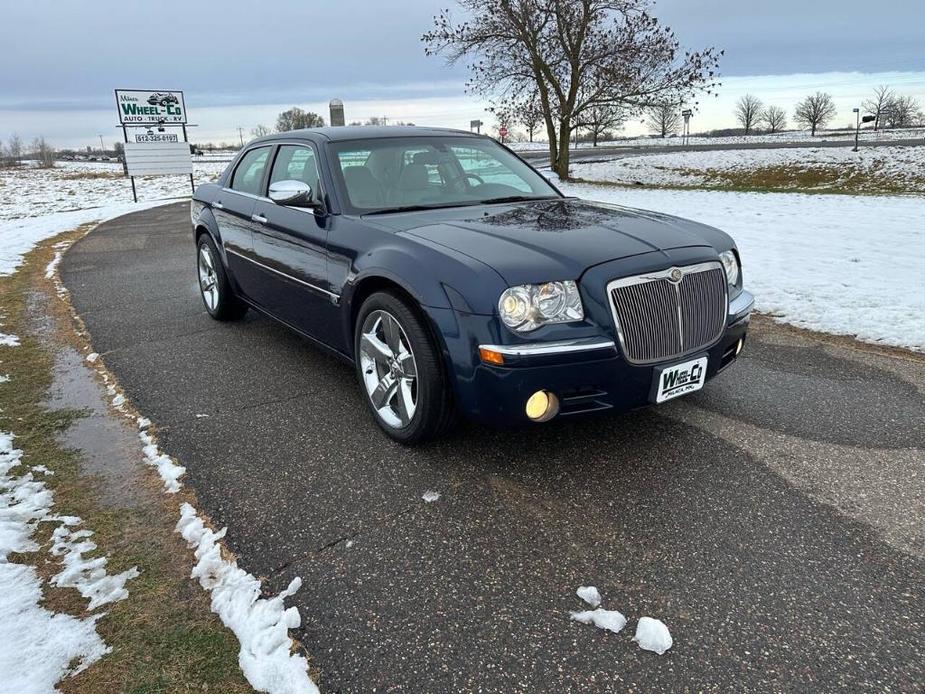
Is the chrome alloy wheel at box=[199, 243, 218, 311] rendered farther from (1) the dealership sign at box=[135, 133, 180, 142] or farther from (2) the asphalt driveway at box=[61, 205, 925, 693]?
(1) the dealership sign at box=[135, 133, 180, 142]

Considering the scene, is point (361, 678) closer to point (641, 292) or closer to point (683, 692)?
point (683, 692)

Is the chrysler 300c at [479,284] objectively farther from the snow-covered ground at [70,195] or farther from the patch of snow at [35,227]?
the snow-covered ground at [70,195]

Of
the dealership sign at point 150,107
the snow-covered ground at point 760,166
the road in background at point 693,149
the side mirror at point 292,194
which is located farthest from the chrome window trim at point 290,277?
the road in background at point 693,149

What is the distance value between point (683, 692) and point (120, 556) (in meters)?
2.01

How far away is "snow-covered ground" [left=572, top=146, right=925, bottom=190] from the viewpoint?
2670 centimetres

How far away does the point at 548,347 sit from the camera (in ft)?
8.66

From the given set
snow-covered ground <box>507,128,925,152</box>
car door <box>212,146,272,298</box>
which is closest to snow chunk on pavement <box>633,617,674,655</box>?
car door <box>212,146,272,298</box>

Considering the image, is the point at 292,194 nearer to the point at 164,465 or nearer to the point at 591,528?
the point at 164,465

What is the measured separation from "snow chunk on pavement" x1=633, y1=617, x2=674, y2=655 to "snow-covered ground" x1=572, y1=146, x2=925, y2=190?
25.6 m

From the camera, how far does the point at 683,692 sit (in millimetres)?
1807

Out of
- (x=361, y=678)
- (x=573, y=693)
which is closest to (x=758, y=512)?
(x=573, y=693)

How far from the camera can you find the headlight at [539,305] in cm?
266

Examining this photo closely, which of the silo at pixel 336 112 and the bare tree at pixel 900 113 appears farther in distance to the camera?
the bare tree at pixel 900 113

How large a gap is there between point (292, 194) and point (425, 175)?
85 centimetres
